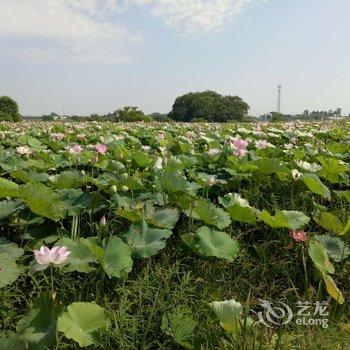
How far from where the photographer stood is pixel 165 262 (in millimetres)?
2133

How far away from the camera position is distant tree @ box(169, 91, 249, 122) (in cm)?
5256

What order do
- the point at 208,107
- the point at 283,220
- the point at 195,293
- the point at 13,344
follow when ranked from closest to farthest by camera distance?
the point at 13,344 < the point at 195,293 < the point at 283,220 < the point at 208,107

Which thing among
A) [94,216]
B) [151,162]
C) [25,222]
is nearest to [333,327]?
[94,216]

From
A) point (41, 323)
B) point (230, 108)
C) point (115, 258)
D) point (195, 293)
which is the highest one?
point (115, 258)

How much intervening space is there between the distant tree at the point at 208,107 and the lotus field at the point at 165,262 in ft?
161

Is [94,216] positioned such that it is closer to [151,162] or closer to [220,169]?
[151,162]

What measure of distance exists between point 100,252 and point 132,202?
79cm

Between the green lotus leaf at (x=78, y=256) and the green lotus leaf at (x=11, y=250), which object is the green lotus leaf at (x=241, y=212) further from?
the green lotus leaf at (x=11, y=250)

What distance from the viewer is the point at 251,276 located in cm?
218

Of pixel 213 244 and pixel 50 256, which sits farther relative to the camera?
pixel 213 244

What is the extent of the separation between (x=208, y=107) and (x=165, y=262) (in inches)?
2055

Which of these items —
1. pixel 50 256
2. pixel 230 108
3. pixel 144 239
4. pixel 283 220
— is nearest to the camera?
pixel 50 256

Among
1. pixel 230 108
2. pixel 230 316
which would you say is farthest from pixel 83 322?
pixel 230 108

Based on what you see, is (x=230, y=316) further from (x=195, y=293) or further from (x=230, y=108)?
(x=230, y=108)
